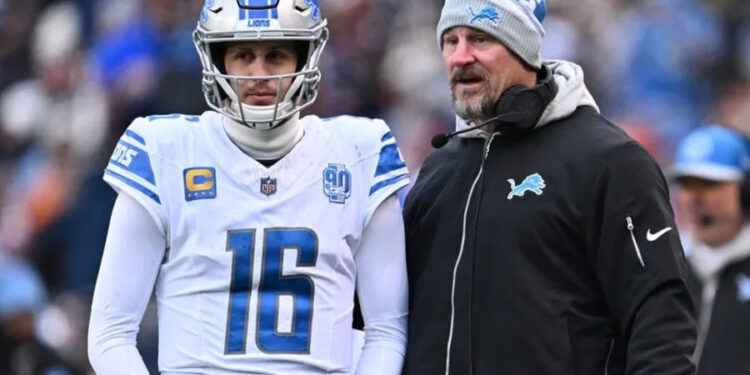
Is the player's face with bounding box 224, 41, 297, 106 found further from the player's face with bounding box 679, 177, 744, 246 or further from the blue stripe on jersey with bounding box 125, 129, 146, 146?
the player's face with bounding box 679, 177, 744, 246

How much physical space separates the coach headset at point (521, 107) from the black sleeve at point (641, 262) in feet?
0.84

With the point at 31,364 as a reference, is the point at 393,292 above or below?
above

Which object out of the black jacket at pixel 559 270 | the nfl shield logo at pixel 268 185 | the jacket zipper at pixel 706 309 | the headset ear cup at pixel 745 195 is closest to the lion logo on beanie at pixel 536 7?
the black jacket at pixel 559 270

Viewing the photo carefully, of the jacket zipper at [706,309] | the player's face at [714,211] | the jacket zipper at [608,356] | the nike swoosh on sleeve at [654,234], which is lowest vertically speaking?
the jacket zipper at [706,309]

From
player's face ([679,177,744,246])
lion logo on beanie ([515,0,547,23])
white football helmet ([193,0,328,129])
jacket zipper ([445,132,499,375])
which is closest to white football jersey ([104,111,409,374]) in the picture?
white football helmet ([193,0,328,129])

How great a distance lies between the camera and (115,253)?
498 centimetres

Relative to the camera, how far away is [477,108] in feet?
17.2

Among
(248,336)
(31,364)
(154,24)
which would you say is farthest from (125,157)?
(154,24)

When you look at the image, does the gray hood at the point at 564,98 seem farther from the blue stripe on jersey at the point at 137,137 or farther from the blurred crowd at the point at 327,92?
the blurred crowd at the point at 327,92

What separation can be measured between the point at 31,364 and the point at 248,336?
14.6 feet

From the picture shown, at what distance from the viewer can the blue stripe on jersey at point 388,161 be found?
523 centimetres

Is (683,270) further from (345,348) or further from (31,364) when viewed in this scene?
(31,364)

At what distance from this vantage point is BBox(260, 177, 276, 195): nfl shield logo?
16.7ft

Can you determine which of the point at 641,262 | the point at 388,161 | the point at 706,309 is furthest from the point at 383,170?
the point at 706,309
